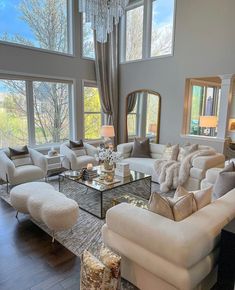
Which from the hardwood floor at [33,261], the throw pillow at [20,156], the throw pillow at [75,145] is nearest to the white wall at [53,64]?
the throw pillow at [75,145]

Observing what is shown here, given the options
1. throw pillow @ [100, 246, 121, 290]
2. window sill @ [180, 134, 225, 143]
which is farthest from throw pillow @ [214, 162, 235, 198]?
window sill @ [180, 134, 225, 143]

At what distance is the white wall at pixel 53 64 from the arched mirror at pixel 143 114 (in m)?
1.39

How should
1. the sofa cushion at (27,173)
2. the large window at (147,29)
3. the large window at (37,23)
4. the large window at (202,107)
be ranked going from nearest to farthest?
the sofa cushion at (27,173) < the large window at (37,23) < the large window at (202,107) < the large window at (147,29)

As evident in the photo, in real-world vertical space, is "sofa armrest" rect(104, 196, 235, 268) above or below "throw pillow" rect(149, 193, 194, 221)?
below

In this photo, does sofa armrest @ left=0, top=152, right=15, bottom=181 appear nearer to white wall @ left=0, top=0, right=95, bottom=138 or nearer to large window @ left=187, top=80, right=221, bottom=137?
white wall @ left=0, top=0, right=95, bottom=138

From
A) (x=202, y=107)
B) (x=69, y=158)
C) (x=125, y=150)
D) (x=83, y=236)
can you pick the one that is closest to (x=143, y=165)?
(x=125, y=150)

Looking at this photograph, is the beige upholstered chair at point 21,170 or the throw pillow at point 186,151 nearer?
the beige upholstered chair at point 21,170

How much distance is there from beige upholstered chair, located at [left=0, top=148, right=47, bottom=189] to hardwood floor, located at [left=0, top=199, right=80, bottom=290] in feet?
3.81

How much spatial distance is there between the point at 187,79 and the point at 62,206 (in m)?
4.24

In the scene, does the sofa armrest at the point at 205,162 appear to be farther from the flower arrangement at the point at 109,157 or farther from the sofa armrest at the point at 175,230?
the sofa armrest at the point at 175,230

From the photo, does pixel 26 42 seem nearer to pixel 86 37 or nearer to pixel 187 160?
pixel 86 37

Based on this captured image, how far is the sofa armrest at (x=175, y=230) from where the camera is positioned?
158 centimetres

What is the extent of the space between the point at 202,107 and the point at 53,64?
13.9 feet

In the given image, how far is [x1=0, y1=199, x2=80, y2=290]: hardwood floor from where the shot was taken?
214 cm
